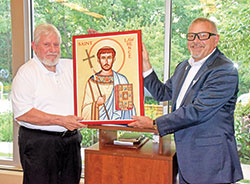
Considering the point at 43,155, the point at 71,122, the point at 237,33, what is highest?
the point at 237,33

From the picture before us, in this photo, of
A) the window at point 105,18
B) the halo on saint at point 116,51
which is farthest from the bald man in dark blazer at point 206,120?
the window at point 105,18

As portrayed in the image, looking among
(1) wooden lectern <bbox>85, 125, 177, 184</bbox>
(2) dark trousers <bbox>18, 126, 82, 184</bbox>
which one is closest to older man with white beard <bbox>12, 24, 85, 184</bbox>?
(2) dark trousers <bbox>18, 126, 82, 184</bbox>

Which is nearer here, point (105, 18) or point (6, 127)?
point (105, 18)

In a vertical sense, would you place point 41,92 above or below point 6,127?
above

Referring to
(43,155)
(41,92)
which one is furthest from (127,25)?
(43,155)

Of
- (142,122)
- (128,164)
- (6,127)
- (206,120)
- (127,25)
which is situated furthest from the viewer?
(6,127)

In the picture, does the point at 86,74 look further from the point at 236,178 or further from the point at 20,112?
the point at 236,178

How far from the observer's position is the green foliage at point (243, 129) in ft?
8.97

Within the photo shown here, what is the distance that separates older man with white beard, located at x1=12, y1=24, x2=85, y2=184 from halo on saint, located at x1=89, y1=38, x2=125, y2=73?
27 cm

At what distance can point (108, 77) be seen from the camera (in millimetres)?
2037

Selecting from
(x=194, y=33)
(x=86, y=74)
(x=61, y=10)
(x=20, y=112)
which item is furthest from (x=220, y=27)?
(x=20, y=112)

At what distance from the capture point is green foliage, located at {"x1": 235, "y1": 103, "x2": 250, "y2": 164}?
2.73m

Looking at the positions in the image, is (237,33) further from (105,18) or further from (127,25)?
(105,18)

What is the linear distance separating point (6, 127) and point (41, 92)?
1642mm
